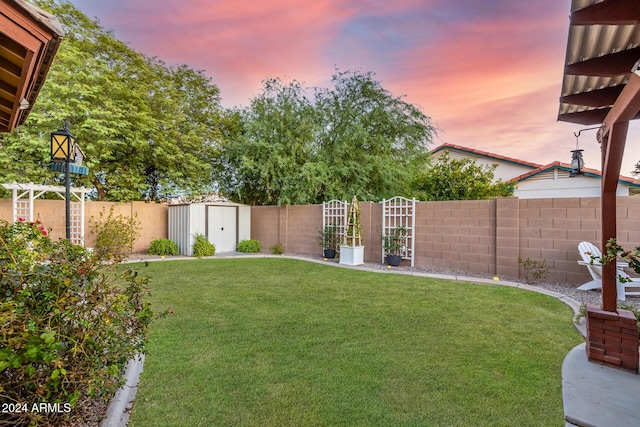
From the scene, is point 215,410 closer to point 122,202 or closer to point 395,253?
point 395,253

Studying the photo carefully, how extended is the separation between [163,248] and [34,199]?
380 centimetres

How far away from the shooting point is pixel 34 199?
936 cm

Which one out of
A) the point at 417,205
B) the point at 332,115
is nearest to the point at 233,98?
the point at 332,115

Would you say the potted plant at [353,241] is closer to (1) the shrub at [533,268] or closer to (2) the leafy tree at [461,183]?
(2) the leafy tree at [461,183]

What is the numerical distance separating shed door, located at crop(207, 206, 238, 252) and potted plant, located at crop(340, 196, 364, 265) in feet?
16.0

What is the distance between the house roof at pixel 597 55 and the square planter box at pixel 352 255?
6108 millimetres

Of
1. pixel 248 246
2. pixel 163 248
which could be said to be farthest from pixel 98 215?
pixel 248 246

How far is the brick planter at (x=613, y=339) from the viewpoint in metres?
2.47

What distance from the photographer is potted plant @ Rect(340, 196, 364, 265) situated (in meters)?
8.73

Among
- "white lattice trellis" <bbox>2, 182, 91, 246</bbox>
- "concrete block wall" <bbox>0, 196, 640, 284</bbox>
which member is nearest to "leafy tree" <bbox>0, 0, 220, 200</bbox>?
"white lattice trellis" <bbox>2, 182, 91, 246</bbox>

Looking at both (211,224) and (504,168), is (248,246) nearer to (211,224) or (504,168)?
(211,224)

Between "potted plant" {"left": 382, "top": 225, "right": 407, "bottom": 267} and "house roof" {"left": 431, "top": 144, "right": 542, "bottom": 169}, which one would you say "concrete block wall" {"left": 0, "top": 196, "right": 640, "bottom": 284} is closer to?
"potted plant" {"left": 382, "top": 225, "right": 407, "bottom": 267}

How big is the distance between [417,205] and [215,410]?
7125 mm

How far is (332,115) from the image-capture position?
40.4 ft
